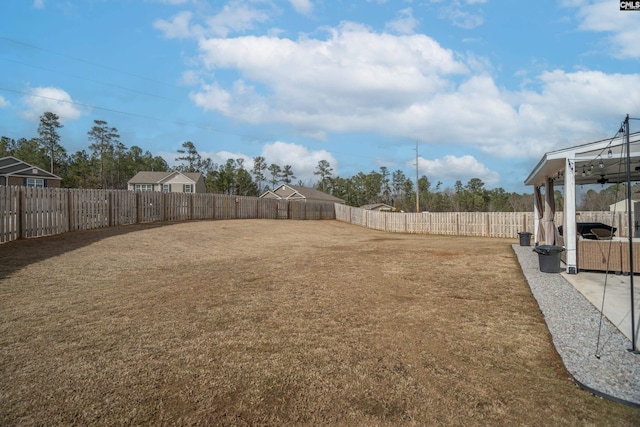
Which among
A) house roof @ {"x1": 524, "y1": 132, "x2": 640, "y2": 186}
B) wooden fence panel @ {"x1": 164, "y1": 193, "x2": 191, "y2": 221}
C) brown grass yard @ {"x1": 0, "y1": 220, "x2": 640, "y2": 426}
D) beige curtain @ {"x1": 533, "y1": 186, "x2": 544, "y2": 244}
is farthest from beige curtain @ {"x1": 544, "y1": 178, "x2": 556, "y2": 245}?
wooden fence panel @ {"x1": 164, "y1": 193, "x2": 191, "y2": 221}

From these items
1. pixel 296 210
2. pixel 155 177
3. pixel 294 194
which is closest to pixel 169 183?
pixel 155 177

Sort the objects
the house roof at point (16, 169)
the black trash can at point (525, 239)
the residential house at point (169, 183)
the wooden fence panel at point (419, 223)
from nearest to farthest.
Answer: the black trash can at point (525, 239) → the wooden fence panel at point (419, 223) → the house roof at point (16, 169) → the residential house at point (169, 183)

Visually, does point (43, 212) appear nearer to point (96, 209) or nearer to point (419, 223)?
point (96, 209)

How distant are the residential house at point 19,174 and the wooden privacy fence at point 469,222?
31456 mm

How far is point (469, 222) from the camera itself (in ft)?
73.4

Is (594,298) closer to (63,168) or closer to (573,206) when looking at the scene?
(573,206)

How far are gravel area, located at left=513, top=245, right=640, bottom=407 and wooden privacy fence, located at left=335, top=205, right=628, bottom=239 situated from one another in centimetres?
1360

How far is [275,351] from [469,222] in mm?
21207

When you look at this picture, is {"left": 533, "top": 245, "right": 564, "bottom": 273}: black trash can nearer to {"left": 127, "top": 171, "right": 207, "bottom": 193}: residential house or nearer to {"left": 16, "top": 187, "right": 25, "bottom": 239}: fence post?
{"left": 16, "top": 187, "right": 25, "bottom": 239}: fence post

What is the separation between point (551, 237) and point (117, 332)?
1138 centimetres

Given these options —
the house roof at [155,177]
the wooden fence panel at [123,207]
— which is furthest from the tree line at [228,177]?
the wooden fence panel at [123,207]

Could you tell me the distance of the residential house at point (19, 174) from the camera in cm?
3071

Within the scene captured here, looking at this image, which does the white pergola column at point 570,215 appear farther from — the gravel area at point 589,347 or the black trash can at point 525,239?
the black trash can at point 525,239

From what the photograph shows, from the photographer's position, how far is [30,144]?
48.1 m
